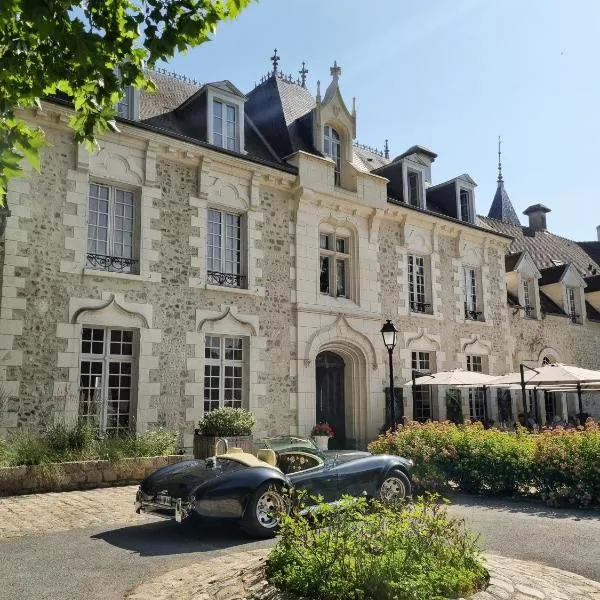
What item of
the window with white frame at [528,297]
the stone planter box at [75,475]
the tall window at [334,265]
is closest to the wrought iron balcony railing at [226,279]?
the tall window at [334,265]

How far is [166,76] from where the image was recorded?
1561 centimetres

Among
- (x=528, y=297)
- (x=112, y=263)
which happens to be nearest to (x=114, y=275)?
(x=112, y=263)

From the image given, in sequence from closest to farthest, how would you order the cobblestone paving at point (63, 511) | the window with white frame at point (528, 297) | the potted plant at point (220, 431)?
the cobblestone paving at point (63, 511) < the potted plant at point (220, 431) < the window with white frame at point (528, 297)

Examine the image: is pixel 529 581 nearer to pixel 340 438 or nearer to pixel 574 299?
pixel 340 438

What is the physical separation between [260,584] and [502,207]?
91.8ft

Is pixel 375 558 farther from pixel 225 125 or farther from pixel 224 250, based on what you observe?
pixel 225 125

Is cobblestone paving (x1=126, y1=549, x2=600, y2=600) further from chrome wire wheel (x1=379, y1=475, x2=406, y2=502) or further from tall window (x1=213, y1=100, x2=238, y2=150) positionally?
tall window (x1=213, y1=100, x2=238, y2=150)

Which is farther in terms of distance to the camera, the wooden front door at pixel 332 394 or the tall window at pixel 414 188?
the tall window at pixel 414 188

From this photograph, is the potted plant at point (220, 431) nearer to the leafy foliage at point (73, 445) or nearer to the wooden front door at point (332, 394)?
the leafy foliage at point (73, 445)

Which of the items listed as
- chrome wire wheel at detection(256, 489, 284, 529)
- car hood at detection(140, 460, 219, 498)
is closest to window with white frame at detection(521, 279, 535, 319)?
chrome wire wheel at detection(256, 489, 284, 529)

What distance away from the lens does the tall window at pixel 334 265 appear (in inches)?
591

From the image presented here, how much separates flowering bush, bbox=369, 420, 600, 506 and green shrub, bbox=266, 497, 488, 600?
14.3ft

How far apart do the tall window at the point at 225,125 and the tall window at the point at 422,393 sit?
7488mm

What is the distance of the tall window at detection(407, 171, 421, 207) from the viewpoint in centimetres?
1764
